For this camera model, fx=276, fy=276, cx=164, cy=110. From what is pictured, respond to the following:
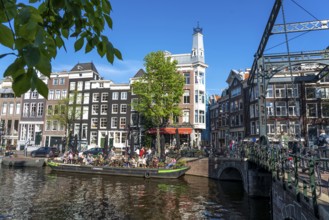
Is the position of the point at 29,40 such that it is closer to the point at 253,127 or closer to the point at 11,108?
the point at 253,127

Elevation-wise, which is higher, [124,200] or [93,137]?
[93,137]

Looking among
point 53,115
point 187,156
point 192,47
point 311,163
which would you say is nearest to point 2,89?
point 53,115

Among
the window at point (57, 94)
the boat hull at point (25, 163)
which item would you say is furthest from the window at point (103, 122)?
the boat hull at point (25, 163)

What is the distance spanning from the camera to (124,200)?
55.1ft

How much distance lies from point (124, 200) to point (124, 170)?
1000 centimetres

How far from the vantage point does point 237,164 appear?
80.2 feet

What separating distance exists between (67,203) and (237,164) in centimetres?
1482

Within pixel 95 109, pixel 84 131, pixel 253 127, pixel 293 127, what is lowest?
pixel 84 131

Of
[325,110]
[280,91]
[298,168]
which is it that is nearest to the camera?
[298,168]

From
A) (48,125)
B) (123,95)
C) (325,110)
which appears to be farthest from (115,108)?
(325,110)

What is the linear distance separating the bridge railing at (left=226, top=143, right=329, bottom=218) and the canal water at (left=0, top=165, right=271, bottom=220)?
10.4ft

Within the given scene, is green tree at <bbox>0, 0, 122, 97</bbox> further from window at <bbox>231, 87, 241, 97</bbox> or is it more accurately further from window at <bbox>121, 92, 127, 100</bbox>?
window at <bbox>231, 87, 241, 97</bbox>

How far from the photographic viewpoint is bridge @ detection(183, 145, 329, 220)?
6741 millimetres

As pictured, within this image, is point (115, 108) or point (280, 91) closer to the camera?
point (280, 91)
